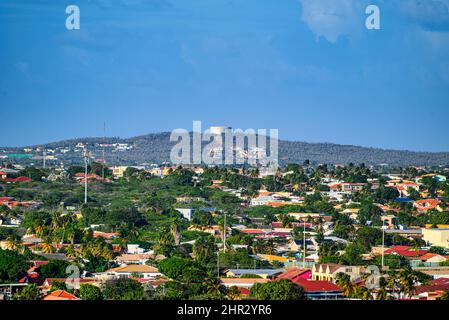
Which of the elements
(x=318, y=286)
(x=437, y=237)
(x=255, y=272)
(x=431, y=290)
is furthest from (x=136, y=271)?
(x=437, y=237)

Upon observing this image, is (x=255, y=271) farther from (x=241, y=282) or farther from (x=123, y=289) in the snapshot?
(x=123, y=289)

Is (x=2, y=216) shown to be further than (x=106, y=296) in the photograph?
Yes

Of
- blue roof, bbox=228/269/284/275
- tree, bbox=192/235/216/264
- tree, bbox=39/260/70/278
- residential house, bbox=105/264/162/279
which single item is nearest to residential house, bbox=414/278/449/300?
blue roof, bbox=228/269/284/275

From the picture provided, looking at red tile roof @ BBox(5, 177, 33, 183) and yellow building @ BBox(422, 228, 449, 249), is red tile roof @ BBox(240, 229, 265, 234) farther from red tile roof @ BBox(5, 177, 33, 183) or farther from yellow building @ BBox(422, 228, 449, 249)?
red tile roof @ BBox(5, 177, 33, 183)
